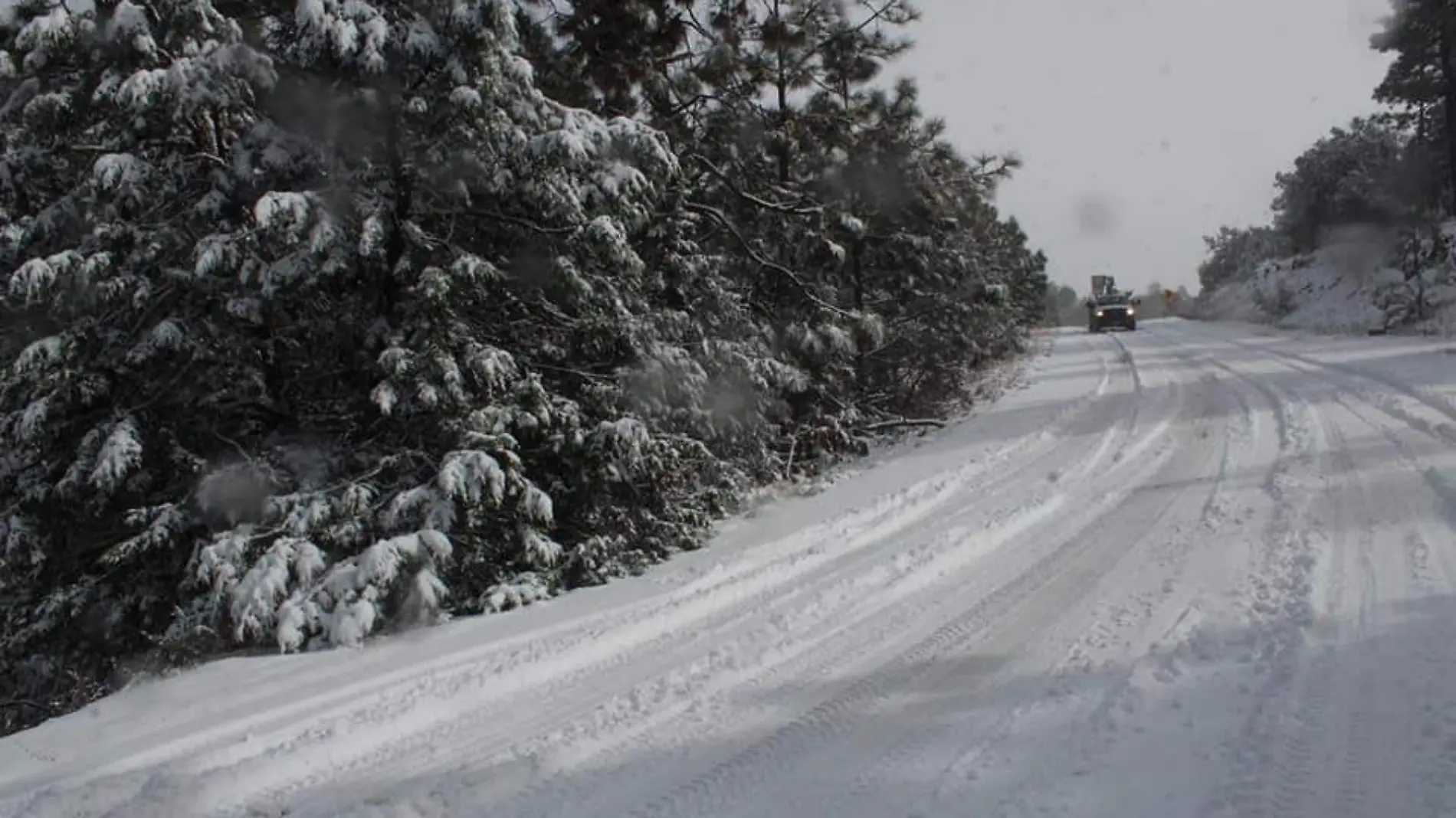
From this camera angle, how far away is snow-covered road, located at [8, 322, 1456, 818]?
367cm

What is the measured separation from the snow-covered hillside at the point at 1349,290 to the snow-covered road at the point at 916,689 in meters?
19.2

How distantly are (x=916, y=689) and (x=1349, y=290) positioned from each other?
3684 cm

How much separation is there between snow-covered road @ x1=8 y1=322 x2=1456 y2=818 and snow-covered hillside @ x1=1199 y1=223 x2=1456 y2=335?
19.2 meters

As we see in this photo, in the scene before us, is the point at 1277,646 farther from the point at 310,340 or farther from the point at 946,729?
the point at 310,340

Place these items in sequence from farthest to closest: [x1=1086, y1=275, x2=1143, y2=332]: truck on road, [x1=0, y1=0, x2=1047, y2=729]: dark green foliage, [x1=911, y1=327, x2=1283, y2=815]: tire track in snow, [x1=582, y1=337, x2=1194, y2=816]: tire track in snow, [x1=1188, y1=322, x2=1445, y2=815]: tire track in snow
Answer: [x1=1086, y1=275, x2=1143, y2=332]: truck on road → [x1=0, y1=0, x2=1047, y2=729]: dark green foliage → [x1=582, y1=337, x2=1194, y2=816]: tire track in snow → [x1=911, y1=327, x2=1283, y2=815]: tire track in snow → [x1=1188, y1=322, x2=1445, y2=815]: tire track in snow

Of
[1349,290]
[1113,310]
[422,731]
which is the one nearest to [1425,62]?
[1349,290]

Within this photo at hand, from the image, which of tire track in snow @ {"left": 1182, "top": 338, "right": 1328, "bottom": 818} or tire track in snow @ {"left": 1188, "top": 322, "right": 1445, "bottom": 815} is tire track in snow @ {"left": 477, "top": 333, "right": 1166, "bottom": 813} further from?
tire track in snow @ {"left": 1188, "top": 322, "right": 1445, "bottom": 815}

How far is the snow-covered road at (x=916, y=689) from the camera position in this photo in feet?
12.0

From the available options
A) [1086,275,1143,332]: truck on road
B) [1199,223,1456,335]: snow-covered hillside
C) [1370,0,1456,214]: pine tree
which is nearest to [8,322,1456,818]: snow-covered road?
[1199,223,1456,335]: snow-covered hillside

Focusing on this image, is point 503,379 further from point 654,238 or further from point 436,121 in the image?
point 654,238

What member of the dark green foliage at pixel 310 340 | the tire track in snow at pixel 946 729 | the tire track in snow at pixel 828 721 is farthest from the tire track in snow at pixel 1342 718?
the dark green foliage at pixel 310 340

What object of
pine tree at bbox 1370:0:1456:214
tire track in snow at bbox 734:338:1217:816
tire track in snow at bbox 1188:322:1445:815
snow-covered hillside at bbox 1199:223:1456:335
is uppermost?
pine tree at bbox 1370:0:1456:214

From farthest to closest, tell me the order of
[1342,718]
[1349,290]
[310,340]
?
1. [1349,290]
2. [310,340]
3. [1342,718]

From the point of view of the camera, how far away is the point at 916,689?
184 inches
